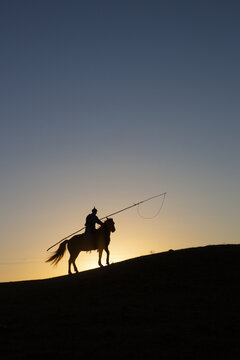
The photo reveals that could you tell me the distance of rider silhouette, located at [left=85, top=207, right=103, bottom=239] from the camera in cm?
2328

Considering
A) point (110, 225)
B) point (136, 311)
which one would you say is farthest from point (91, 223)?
point (136, 311)

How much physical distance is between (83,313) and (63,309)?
0.96 metres

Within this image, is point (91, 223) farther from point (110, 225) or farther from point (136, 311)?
point (136, 311)

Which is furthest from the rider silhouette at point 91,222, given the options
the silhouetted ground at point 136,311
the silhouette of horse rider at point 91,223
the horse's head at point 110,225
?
the silhouetted ground at point 136,311

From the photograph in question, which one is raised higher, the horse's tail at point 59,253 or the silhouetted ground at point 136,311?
the horse's tail at point 59,253

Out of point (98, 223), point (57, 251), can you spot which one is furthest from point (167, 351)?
point (57, 251)

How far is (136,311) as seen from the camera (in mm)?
14547

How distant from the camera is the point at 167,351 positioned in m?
10.8

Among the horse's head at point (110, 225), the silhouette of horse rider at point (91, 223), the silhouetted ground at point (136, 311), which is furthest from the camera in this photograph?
the horse's head at point (110, 225)

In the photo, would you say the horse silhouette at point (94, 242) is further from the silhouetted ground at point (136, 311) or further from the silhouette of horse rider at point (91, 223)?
the silhouetted ground at point (136, 311)

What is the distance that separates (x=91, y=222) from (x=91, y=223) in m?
0.06

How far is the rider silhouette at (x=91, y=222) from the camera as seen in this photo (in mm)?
23281

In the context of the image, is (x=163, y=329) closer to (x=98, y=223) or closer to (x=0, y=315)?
(x=0, y=315)

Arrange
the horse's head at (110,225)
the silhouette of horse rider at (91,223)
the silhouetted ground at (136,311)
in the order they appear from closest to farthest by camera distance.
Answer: the silhouetted ground at (136,311), the silhouette of horse rider at (91,223), the horse's head at (110,225)
